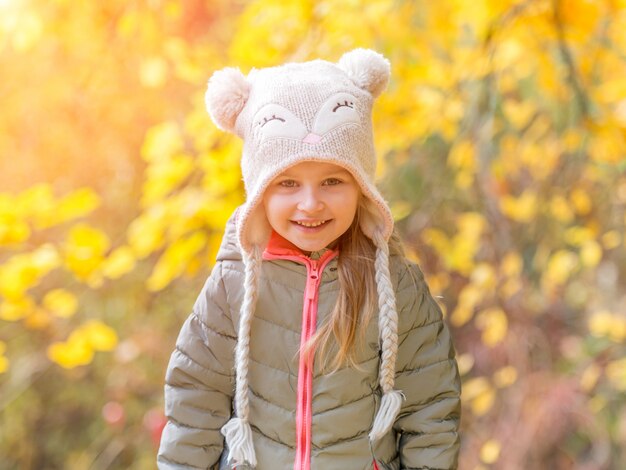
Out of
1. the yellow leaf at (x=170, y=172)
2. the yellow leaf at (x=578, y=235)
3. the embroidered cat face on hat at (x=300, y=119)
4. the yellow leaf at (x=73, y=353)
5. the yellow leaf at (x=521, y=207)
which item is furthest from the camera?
the yellow leaf at (x=521, y=207)

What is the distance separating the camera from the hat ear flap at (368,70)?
1.75 metres

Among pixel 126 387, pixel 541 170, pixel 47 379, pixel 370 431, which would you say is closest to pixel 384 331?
pixel 370 431

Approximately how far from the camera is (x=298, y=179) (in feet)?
5.55

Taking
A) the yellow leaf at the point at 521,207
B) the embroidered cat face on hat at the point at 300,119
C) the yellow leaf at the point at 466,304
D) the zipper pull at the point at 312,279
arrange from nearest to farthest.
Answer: the embroidered cat face on hat at the point at 300,119
the zipper pull at the point at 312,279
the yellow leaf at the point at 466,304
the yellow leaf at the point at 521,207

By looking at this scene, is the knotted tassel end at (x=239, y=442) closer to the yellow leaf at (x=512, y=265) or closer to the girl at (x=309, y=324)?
the girl at (x=309, y=324)

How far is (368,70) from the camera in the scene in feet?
5.75

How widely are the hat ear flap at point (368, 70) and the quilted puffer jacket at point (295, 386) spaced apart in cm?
36

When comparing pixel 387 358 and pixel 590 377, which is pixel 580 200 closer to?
pixel 590 377

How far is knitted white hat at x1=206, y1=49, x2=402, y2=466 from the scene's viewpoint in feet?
5.40

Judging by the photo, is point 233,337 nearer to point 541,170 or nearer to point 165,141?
point 165,141

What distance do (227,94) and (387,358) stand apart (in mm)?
618

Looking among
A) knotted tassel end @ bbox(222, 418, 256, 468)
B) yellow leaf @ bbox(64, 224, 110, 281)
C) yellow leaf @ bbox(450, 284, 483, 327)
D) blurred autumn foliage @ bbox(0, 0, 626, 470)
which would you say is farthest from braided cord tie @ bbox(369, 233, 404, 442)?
yellow leaf @ bbox(450, 284, 483, 327)

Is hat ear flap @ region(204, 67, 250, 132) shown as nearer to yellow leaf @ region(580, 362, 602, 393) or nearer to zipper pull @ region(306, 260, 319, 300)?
zipper pull @ region(306, 260, 319, 300)

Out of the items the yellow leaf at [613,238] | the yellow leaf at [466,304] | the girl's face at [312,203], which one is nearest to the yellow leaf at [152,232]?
the girl's face at [312,203]
